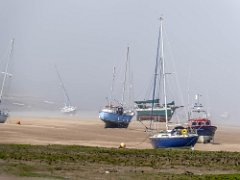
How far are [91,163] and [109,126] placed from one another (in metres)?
66.5

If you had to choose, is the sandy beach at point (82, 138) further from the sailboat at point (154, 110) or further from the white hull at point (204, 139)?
the sailboat at point (154, 110)

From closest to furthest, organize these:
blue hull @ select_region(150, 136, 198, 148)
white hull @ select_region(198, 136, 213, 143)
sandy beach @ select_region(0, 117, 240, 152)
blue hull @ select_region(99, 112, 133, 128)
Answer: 1. blue hull @ select_region(150, 136, 198, 148)
2. sandy beach @ select_region(0, 117, 240, 152)
3. white hull @ select_region(198, 136, 213, 143)
4. blue hull @ select_region(99, 112, 133, 128)

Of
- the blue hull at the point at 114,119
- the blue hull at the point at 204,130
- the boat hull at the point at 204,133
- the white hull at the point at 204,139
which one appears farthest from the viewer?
the blue hull at the point at 114,119

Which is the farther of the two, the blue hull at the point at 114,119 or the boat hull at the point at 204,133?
the blue hull at the point at 114,119

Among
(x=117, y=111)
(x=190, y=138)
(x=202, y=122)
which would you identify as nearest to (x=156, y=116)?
(x=117, y=111)

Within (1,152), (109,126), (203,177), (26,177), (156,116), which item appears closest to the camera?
(26,177)

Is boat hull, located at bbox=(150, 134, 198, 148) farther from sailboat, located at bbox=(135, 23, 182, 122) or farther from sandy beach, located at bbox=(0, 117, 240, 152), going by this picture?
sailboat, located at bbox=(135, 23, 182, 122)

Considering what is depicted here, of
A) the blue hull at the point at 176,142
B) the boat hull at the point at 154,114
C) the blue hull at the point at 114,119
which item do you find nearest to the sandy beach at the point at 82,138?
the blue hull at the point at 176,142

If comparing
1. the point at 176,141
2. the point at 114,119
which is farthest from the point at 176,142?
the point at 114,119

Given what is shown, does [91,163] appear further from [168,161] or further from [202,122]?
[202,122]

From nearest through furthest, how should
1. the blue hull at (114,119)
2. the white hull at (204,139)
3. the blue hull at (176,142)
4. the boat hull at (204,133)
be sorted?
the blue hull at (176,142) → the white hull at (204,139) → the boat hull at (204,133) → the blue hull at (114,119)

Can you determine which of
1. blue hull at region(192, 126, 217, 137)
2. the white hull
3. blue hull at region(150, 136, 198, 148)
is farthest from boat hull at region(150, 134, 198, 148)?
blue hull at region(192, 126, 217, 137)

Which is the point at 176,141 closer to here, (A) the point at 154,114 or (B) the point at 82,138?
(B) the point at 82,138

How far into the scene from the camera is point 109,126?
9944 centimetres
